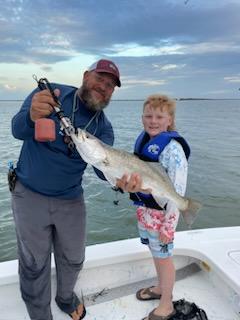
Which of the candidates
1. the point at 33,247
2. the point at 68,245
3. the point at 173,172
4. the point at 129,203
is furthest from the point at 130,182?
the point at 129,203

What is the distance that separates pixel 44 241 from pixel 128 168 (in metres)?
1.03

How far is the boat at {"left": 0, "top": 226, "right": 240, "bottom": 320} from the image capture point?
3.65 meters

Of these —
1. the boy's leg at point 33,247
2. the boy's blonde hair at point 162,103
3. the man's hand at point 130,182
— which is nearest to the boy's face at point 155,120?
the boy's blonde hair at point 162,103

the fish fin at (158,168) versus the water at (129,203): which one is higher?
the fish fin at (158,168)

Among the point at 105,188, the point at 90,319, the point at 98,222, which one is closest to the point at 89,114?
the point at 90,319

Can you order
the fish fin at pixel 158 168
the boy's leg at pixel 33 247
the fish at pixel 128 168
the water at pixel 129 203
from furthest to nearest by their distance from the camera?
1. the water at pixel 129 203
2. the boy's leg at pixel 33 247
3. the fish fin at pixel 158 168
4. the fish at pixel 128 168

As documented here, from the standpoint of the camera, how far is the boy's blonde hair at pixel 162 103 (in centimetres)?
330

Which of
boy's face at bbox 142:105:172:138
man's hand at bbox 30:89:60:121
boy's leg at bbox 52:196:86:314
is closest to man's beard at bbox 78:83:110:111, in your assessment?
boy's face at bbox 142:105:172:138

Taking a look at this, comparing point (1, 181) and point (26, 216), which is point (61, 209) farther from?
point (1, 181)

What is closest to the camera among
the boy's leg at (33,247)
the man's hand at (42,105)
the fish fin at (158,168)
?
the man's hand at (42,105)

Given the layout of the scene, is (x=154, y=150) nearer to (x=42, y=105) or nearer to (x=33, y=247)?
(x=42, y=105)

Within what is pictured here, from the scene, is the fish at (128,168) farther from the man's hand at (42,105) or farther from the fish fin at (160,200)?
the man's hand at (42,105)

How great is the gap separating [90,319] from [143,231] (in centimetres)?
104

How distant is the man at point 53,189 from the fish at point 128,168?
4.9 inches
